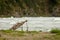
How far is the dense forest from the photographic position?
40531mm

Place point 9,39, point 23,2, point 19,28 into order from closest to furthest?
point 9,39 < point 19,28 < point 23,2

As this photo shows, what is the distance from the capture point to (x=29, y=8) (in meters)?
43.4

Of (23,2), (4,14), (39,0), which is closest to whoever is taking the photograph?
(4,14)

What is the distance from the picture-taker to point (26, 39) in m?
11.1

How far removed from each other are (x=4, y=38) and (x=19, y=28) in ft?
13.8

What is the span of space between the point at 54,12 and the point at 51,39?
34071 millimetres

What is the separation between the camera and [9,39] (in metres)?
11.0

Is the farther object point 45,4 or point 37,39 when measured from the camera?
point 45,4

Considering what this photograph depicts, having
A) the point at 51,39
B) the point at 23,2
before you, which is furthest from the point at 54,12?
the point at 51,39

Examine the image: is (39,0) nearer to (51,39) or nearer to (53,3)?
(53,3)

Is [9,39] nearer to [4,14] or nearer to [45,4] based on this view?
[4,14]

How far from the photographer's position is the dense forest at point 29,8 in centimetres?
4053

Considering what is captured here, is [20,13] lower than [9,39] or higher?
lower

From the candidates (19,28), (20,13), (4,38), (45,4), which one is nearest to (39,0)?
(45,4)
